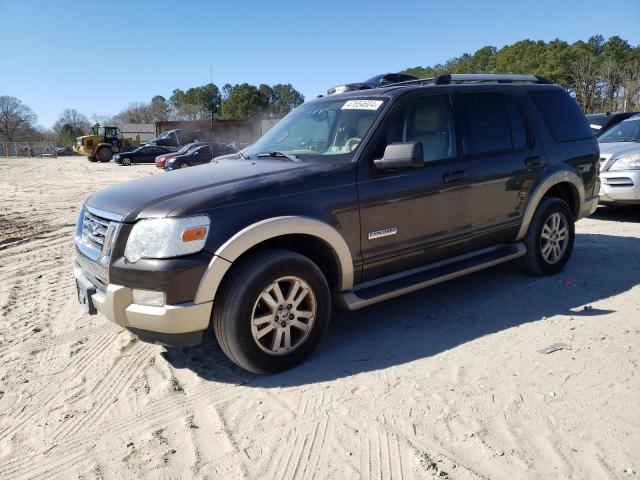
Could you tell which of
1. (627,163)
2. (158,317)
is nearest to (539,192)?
(158,317)

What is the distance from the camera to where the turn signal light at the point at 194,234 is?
3.05 m

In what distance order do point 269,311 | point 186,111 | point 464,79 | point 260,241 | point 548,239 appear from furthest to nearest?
point 186,111
point 548,239
point 464,79
point 269,311
point 260,241

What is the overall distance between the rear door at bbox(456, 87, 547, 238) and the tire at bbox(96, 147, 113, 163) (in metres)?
40.1

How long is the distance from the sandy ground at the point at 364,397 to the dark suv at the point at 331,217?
393 mm

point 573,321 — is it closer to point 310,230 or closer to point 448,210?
point 448,210

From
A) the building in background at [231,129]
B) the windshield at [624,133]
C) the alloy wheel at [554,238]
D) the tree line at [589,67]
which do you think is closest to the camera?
the alloy wheel at [554,238]

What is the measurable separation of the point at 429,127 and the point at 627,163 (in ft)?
18.0

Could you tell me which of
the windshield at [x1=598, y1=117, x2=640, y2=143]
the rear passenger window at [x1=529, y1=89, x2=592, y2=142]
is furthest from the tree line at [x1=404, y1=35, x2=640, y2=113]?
the rear passenger window at [x1=529, y1=89, x2=592, y2=142]

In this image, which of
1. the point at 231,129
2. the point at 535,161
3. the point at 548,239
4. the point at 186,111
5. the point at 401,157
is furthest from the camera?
the point at 186,111

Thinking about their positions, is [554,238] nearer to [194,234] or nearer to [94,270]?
[194,234]

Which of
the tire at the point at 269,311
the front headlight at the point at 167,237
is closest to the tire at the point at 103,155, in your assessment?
the front headlight at the point at 167,237

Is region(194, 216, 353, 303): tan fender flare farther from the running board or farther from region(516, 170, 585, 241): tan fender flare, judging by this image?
region(516, 170, 585, 241): tan fender flare

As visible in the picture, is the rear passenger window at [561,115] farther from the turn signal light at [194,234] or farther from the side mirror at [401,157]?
the turn signal light at [194,234]

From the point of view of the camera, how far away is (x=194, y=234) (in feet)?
10.1
